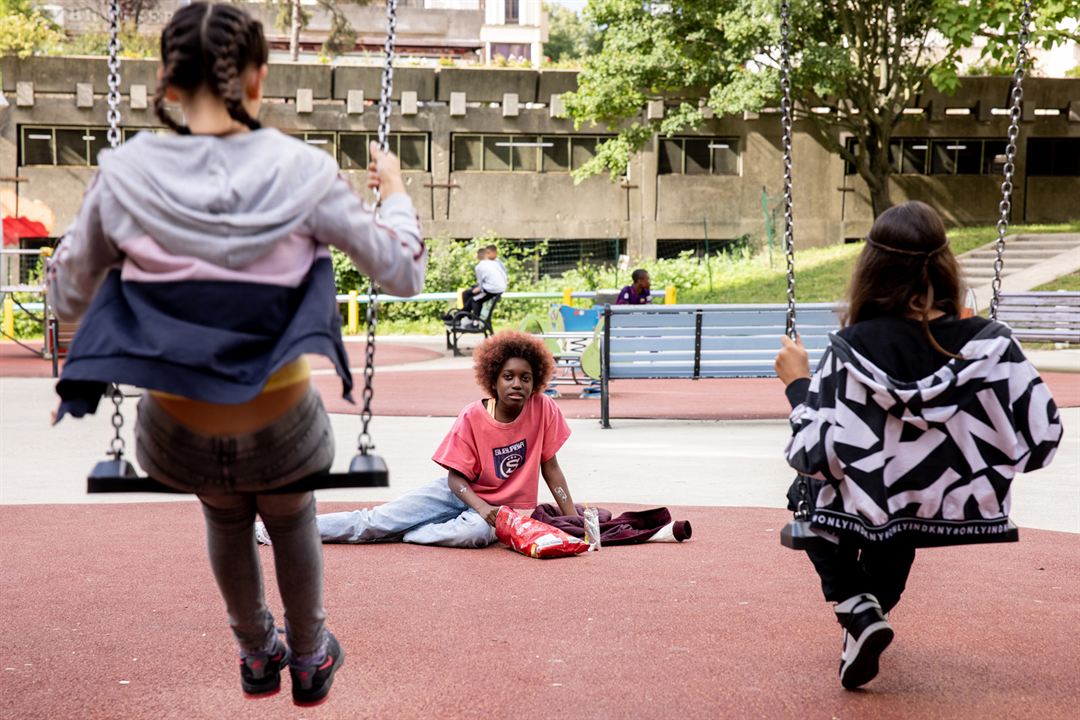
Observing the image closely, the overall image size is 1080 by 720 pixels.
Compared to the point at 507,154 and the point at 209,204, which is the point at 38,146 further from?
the point at 209,204

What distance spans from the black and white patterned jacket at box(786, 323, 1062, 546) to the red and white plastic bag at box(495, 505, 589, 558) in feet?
8.28

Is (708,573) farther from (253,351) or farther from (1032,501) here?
(253,351)

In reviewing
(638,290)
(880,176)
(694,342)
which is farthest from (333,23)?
(694,342)

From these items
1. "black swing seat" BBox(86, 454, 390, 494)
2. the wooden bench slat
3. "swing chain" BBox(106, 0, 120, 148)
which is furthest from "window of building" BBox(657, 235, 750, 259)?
"black swing seat" BBox(86, 454, 390, 494)

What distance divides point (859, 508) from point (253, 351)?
1.81 meters

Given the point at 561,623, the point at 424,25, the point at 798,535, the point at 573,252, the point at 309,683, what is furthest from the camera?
the point at 424,25

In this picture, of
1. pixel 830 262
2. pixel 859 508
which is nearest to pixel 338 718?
pixel 859 508

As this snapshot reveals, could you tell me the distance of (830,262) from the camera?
29672mm

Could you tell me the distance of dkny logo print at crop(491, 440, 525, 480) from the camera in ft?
20.5

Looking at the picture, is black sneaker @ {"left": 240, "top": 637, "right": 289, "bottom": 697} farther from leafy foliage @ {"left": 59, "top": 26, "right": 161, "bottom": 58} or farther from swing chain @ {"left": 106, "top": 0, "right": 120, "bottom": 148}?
leafy foliage @ {"left": 59, "top": 26, "right": 161, "bottom": 58}

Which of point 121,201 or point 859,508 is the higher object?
point 121,201

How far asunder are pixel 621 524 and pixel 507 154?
99.9ft

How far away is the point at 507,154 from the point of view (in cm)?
3622

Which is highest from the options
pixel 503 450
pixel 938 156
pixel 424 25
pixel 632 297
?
pixel 424 25
